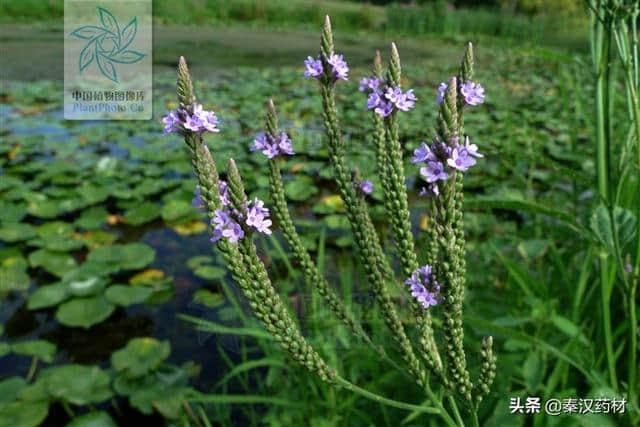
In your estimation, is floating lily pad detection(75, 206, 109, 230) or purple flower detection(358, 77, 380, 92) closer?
purple flower detection(358, 77, 380, 92)

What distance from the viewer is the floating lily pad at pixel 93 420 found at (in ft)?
7.79

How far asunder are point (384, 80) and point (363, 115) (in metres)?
5.23

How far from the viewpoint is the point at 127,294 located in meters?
3.18

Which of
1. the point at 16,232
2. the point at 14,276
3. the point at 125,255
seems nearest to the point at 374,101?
the point at 125,255

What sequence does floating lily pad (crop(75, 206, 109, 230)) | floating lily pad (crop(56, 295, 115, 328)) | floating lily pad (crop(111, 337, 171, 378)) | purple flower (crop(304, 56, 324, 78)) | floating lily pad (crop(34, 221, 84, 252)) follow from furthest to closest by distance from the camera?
1. floating lily pad (crop(75, 206, 109, 230))
2. floating lily pad (crop(34, 221, 84, 252))
3. floating lily pad (crop(56, 295, 115, 328))
4. floating lily pad (crop(111, 337, 171, 378))
5. purple flower (crop(304, 56, 324, 78))

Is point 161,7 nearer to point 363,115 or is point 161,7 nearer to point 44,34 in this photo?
point 44,34

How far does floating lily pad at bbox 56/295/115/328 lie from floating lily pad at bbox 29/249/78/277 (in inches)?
13.1

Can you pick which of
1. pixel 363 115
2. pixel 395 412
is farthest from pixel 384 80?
pixel 363 115

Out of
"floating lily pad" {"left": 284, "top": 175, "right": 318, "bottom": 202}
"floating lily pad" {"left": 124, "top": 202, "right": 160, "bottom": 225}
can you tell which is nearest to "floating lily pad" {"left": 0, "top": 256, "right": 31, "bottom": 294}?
"floating lily pad" {"left": 124, "top": 202, "right": 160, "bottom": 225}

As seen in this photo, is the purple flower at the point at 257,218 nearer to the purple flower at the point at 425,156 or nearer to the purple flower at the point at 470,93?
the purple flower at the point at 425,156

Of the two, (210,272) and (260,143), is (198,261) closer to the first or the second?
(210,272)

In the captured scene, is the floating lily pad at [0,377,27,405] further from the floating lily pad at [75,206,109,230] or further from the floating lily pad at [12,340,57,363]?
the floating lily pad at [75,206,109,230]

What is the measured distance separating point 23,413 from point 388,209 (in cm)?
223

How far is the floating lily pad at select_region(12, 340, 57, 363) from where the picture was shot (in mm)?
2701
